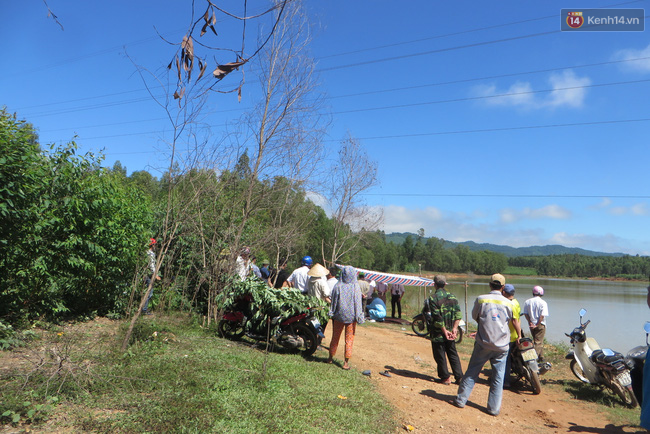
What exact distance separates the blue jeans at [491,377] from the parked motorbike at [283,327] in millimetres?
2517

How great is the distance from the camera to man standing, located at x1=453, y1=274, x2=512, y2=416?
5590 millimetres

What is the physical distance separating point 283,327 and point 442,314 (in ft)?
→ 8.76

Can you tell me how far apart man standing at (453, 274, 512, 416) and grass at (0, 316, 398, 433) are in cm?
125

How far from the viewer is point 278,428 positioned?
13.7ft

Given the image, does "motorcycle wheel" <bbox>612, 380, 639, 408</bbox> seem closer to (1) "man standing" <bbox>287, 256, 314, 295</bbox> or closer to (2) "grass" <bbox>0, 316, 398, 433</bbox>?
(2) "grass" <bbox>0, 316, 398, 433</bbox>

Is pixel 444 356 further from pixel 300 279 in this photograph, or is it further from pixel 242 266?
pixel 242 266

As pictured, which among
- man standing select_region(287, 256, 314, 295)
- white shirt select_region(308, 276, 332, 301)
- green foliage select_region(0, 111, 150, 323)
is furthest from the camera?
man standing select_region(287, 256, 314, 295)

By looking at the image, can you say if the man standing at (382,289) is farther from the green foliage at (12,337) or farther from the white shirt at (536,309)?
the green foliage at (12,337)

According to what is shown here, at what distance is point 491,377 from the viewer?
572 centimetres

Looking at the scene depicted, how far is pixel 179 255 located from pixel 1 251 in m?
5.11

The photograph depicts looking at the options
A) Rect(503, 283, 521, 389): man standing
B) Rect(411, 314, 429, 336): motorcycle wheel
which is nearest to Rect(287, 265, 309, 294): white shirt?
Rect(503, 283, 521, 389): man standing

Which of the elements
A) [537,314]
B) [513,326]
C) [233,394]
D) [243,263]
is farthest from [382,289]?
[233,394]

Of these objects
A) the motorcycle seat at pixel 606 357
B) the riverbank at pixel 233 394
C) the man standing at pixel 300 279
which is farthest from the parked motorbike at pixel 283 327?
the motorcycle seat at pixel 606 357

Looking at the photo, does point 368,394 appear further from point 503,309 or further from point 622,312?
point 622,312
